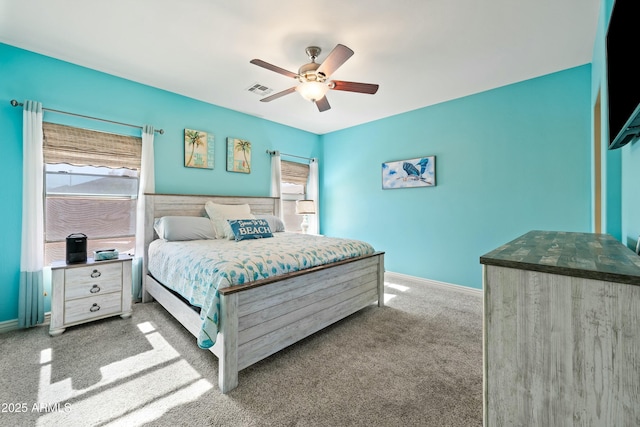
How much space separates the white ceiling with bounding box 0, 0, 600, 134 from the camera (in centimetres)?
204

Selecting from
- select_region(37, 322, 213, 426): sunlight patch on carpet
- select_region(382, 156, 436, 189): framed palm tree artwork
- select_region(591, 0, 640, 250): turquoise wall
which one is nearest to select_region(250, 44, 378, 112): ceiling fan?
select_region(591, 0, 640, 250): turquoise wall

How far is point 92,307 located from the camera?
8.45ft

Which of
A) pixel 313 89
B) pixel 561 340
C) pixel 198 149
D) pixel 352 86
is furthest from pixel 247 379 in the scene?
pixel 198 149

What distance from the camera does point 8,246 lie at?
2.53 m

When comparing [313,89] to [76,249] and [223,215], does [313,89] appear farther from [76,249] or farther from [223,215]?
[76,249]

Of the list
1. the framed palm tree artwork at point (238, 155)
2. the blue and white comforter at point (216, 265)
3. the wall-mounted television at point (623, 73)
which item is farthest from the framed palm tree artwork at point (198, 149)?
the wall-mounted television at point (623, 73)

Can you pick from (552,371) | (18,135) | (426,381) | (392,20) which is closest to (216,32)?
(392,20)

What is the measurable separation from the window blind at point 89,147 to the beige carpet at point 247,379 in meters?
1.71

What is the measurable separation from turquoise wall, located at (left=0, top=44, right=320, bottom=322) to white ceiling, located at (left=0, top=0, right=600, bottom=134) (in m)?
0.18

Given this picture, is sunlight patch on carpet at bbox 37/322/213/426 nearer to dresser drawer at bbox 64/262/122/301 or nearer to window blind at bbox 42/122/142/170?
dresser drawer at bbox 64/262/122/301

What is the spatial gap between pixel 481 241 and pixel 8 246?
516cm

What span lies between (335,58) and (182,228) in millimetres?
2429

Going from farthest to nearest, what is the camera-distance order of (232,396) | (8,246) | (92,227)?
(92,227), (8,246), (232,396)

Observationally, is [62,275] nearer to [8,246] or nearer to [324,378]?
[8,246]
